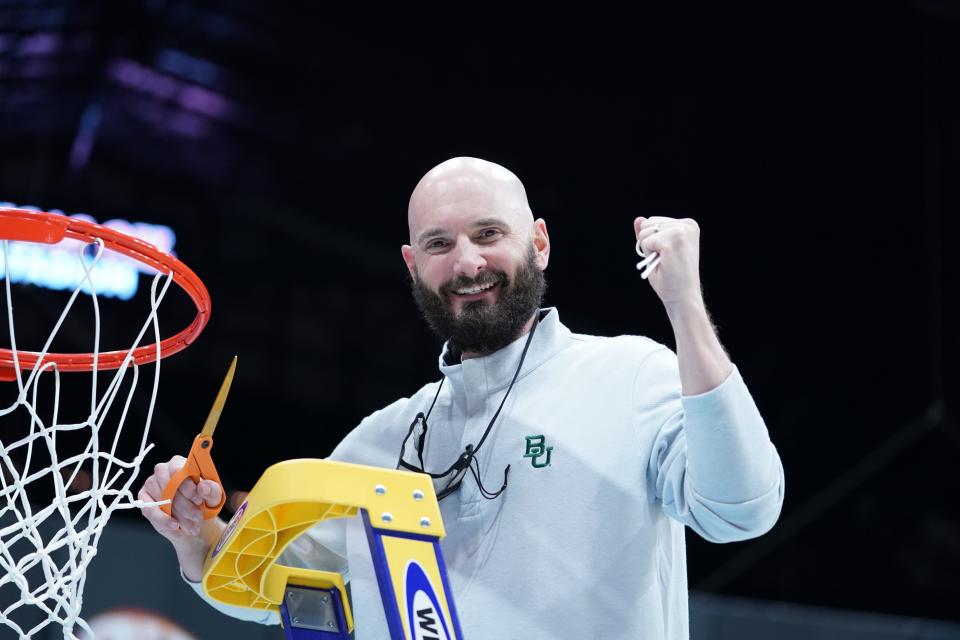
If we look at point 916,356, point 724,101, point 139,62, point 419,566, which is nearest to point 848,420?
point 916,356

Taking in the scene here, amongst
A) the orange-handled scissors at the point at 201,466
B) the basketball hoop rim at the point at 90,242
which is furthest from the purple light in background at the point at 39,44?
the orange-handled scissors at the point at 201,466

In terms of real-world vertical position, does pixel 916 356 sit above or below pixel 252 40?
below

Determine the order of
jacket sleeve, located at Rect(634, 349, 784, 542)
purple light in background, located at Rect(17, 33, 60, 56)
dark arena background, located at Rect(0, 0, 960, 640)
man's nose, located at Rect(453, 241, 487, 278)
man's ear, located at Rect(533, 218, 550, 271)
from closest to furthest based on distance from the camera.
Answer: jacket sleeve, located at Rect(634, 349, 784, 542)
man's nose, located at Rect(453, 241, 487, 278)
man's ear, located at Rect(533, 218, 550, 271)
purple light in background, located at Rect(17, 33, 60, 56)
dark arena background, located at Rect(0, 0, 960, 640)

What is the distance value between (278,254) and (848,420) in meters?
2.45

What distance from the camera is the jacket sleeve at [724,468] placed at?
1.31 m

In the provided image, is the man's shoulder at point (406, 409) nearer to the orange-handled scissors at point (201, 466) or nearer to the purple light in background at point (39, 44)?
the orange-handled scissors at point (201, 466)

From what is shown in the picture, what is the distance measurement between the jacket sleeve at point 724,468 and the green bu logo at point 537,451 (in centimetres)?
18

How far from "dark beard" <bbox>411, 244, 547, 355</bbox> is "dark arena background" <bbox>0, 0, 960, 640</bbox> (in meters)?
2.08

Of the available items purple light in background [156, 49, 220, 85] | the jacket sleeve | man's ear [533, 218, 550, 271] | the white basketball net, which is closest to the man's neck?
man's ear [533, 218, 550, 271]

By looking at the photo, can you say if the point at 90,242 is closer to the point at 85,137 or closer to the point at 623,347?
the point at 623,347

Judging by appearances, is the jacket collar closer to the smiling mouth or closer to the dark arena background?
the smiling mouth

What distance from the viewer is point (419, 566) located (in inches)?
48.4

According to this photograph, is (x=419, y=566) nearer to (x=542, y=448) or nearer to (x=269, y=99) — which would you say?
(x=542, y=448)

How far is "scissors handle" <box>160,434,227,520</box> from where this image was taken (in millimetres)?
1583
